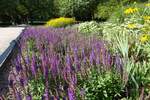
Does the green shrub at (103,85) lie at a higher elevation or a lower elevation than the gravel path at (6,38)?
higher

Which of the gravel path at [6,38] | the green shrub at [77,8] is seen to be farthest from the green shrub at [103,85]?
the green shrub at [77,8]

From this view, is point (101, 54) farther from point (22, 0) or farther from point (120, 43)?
point (22, 0)

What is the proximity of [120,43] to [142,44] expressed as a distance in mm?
787

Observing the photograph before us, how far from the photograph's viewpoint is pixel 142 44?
788 centimetres

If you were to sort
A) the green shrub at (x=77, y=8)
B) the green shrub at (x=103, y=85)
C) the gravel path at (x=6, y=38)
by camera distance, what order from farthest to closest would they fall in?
the green shrub at (x=77, y=8)
the gravel path at (x=6, y=38)
the green shrub at (x=103, y=85)

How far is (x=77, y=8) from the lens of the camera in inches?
1660

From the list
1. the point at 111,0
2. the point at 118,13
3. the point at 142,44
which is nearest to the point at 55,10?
the point at 111,0

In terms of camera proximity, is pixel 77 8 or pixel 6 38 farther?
pixel 77 8

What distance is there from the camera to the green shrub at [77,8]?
138 ft

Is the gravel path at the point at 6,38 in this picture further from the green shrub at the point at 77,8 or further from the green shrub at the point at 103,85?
the green shrub at the point at 77,8

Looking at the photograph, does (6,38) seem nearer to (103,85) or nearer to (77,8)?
(103,85)

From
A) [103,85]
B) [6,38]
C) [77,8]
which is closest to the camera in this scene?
[103,85]

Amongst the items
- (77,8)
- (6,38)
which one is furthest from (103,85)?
(77,8)

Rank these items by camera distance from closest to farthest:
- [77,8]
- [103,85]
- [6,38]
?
[103,85] → [6,38] → [77,8]
